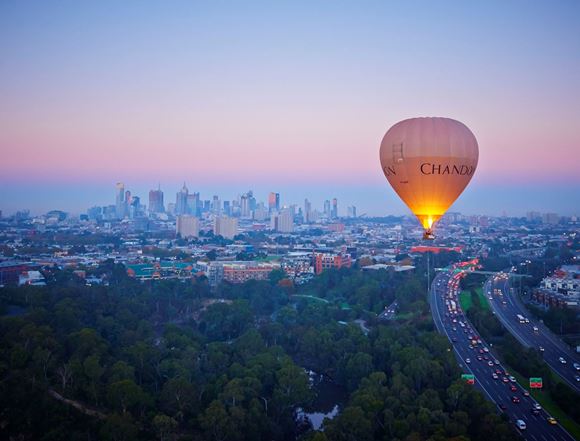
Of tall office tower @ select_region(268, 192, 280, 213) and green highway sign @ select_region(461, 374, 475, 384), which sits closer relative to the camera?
green highway sign @ select_region(461, 374, 475, 384)

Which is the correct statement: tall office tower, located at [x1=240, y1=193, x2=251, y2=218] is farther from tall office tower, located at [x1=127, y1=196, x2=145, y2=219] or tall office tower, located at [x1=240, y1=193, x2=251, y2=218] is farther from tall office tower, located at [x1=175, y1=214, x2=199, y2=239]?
tall office tower, located at [x1=175, y1=214, x2=199, y2=239]

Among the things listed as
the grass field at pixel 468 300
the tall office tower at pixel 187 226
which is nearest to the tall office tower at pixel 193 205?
the tall office tower at pixel 187 226

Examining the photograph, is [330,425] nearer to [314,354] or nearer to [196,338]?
[314,354]

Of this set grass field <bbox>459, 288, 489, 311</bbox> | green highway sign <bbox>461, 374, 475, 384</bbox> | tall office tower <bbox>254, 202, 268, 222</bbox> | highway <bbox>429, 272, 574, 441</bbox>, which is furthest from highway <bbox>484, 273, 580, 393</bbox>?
tall office tower <bbox>254, 202, 268, 222</bbox>

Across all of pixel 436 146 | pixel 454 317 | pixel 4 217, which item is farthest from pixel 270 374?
pixel 4 217

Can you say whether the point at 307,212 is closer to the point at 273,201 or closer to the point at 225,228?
the point at 273,201

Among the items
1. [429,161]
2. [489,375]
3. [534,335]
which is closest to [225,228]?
[534,335]

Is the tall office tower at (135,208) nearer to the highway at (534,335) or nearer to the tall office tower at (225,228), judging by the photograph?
the tall office tower at (225,228)
